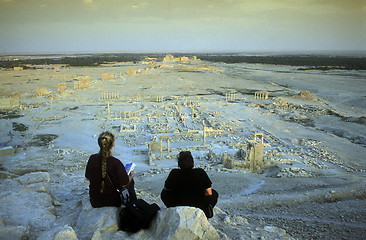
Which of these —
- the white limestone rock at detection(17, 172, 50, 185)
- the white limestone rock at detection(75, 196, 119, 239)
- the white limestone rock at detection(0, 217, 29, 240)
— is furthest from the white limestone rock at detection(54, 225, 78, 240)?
the white limestone rock at detection(17, 172, 50, 185)

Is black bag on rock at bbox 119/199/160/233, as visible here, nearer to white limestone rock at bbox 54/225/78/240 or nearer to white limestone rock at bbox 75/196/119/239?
white limestone rock at bbox 75/196/119/239

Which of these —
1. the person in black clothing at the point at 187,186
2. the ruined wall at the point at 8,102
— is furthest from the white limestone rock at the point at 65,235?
the ruined wall at the point at 8,102

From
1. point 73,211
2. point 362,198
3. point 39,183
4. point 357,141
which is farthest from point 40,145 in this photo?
point 357,141

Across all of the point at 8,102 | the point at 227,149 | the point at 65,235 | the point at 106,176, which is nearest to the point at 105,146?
the point at 106,176

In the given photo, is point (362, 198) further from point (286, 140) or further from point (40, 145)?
point (40, 145)

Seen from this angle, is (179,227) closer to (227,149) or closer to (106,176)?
(106,176)
